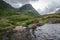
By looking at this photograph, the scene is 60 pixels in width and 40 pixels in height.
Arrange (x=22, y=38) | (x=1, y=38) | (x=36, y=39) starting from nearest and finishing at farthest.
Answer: (x=36, y=39) < (x=22, y=38) < (x=1, y=38)

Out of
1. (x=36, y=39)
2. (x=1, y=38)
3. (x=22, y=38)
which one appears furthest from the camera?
(x=1, y=38)

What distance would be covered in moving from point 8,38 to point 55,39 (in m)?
19.7

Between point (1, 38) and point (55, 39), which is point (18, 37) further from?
point (55, 39)

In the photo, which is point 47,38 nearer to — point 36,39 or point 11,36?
point 36,39

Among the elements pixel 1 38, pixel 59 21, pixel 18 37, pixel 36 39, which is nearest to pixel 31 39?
pixel 36 39

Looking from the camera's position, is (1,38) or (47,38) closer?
(47,38)

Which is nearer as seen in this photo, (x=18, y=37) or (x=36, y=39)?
(x=36, y=39)

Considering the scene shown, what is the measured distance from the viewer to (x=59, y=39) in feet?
211

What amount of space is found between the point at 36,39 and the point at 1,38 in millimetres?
17512

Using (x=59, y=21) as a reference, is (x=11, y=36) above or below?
below

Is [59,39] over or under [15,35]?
under

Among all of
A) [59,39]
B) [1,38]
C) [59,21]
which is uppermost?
[59,21]

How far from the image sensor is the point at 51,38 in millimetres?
66625

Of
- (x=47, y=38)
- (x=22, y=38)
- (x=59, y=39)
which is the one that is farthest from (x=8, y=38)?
(x=59, y=39)
